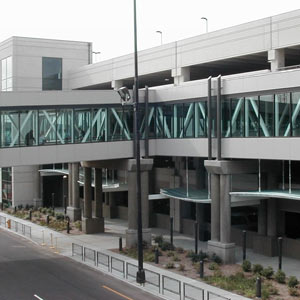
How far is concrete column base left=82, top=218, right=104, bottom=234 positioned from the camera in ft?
134

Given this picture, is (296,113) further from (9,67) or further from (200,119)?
(9,67)

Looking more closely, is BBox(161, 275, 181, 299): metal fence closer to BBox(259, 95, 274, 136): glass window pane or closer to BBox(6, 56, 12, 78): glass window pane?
BBox(259, 95, 274, 136): glass window pane

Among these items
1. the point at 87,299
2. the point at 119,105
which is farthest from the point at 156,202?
the point at 87,299

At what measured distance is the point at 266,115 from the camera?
95.0 feet

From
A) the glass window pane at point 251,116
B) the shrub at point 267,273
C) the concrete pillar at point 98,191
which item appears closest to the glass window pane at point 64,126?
the concrete pillar at point 98,191

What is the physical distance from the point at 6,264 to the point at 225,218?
474 inches

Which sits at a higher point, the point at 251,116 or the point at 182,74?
the point at 182,74

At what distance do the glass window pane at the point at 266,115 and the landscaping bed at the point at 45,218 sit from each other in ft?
58.1

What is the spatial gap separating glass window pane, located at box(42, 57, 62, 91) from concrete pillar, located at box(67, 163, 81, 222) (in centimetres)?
1117

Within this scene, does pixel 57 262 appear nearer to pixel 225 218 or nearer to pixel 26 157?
pixel 26 157

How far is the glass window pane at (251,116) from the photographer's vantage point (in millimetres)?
29531

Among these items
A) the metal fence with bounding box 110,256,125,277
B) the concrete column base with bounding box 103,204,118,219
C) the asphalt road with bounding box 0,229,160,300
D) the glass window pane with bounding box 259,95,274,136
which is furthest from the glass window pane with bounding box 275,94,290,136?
the concrete column base with bounding box 103,204,118,219

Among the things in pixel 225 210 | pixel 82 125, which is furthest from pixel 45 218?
pixel 225 210

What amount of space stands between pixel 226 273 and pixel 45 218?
2449 centimetres
